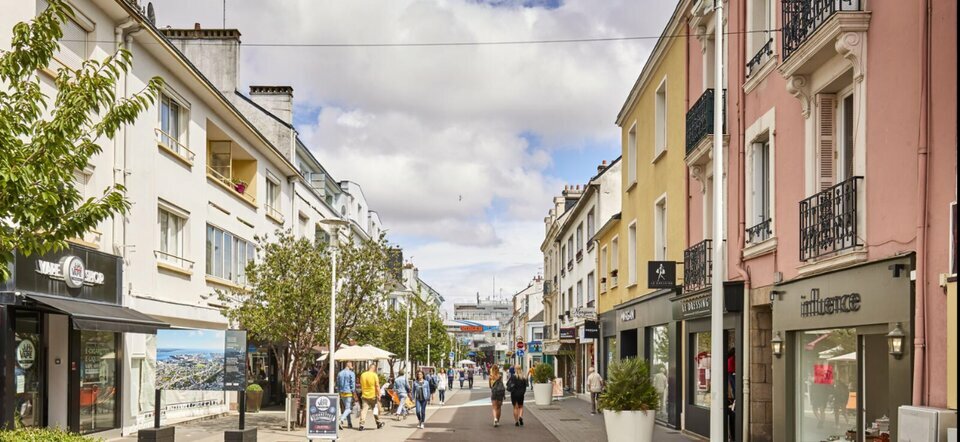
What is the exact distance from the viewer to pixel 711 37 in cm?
1900

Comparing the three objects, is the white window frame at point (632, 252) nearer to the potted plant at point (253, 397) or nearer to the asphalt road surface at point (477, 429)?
the asphalt road surface at point (477, 429)

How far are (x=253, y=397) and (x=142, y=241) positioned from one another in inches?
410

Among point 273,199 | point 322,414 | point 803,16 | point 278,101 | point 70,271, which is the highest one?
point 278,101

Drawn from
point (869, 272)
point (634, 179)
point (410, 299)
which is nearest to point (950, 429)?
point (869, 272)

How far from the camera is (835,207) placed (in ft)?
39.5

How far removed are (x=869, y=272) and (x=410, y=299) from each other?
136 feet

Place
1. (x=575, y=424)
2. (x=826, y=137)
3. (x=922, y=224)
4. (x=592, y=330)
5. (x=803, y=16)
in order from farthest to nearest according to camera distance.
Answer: (x=592, y=330) → (x=575, y=424) → (x=826, y=137) → (x=803, y=16) → (x=922, y=224)

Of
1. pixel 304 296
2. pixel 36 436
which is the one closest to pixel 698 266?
pixel 304 296

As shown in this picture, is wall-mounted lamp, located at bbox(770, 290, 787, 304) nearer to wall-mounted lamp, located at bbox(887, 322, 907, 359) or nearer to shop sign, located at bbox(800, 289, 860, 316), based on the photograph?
shop sign, located at bbox(800, 289, 860, 316)

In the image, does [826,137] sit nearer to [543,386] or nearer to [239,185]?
[239,185]

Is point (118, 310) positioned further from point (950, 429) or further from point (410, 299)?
point (410, 299)

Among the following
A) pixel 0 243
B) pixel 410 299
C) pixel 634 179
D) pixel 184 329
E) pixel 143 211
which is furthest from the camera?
pixel 410 299

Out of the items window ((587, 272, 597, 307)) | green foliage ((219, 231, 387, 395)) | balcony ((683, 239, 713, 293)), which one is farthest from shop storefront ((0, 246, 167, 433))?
window ((587, 272, 597, 307))

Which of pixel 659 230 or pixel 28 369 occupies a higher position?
pixel 659 230
